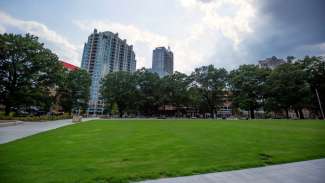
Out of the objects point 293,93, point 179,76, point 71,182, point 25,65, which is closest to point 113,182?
point 71,182

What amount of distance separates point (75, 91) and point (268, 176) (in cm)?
5130

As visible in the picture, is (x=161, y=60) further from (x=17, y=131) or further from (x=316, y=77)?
(x=17, y=131)

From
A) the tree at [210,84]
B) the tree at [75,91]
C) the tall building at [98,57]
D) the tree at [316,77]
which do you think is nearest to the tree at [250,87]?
the tree at [210,84]

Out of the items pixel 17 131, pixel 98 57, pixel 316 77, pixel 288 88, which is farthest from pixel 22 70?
pixel 98 57

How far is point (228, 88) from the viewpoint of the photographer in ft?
209

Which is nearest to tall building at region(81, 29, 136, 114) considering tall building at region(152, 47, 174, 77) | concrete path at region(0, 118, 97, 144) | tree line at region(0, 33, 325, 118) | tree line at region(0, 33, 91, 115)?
tall building at region(152, 47, 174, 77)

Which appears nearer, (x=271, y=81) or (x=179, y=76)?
(x=271, y=81)

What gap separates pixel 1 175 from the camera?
3.93m

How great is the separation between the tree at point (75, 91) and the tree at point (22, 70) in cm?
1538

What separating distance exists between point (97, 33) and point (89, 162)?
12724cm

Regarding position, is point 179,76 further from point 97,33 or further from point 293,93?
point 97,33

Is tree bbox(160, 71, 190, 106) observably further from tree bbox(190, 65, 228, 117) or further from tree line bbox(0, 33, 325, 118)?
tree bbox(190, 65, 228, 117)

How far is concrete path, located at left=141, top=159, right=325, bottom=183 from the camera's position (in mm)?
3797

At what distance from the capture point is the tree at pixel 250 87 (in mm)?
54812
